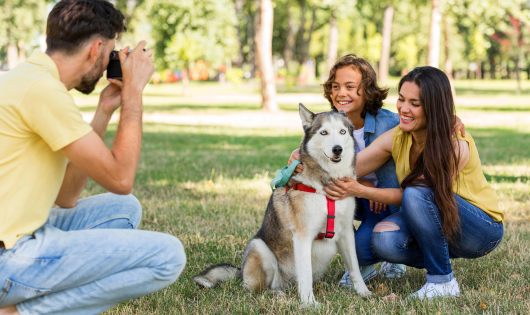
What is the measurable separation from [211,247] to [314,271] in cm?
125

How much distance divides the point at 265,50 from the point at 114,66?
1545 centimetres

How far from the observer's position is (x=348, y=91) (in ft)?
13.1

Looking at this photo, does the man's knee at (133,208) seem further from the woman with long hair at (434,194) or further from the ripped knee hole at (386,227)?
the ripped knee hole at (386,227)

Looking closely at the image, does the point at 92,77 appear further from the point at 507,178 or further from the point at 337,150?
the point at 507,178

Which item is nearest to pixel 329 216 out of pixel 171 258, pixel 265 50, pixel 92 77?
pixel 171 258

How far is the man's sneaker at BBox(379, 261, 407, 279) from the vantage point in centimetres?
395

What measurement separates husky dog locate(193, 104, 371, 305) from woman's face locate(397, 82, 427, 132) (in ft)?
1.36

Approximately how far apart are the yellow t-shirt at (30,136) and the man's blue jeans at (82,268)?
0.11 m

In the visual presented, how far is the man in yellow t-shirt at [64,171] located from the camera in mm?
2088

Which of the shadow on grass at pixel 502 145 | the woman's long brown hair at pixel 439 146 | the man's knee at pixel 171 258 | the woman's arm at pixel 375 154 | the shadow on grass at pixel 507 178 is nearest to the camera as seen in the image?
the man's knee at pixel 171 258

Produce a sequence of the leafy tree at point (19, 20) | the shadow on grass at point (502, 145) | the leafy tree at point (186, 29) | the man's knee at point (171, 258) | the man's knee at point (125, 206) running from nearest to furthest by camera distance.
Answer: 1. the man's knee at point (171, 258)
2. the man's knee at point (125, 206)
3. the shadow on grass at point (502, 145)
4. the leafy tree at point (186, 29)
5. the leafy tree at point (19, 20)

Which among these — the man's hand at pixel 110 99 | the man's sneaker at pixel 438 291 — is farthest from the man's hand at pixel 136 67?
the man's sneaker at pixel 438 291

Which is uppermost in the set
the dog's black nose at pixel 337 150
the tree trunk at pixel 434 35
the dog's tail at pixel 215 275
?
the tree trunk at pixel 434 35

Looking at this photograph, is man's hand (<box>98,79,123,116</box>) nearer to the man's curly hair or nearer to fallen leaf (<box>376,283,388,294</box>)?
the man's curly hair
